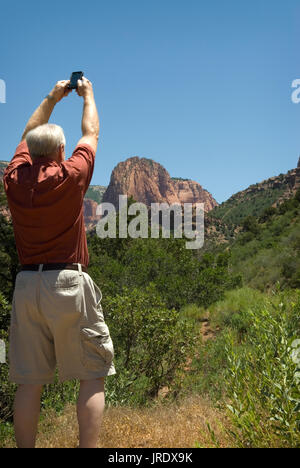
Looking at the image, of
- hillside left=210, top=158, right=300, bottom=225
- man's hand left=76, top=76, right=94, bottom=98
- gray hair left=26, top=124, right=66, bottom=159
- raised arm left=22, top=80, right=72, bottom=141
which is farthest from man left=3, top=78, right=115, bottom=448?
hillside left=210, top=158, right=300, bottom=225

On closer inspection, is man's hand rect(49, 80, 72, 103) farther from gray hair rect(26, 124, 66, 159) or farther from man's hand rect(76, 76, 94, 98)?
gray hair rect(26, 124, 66, 159)

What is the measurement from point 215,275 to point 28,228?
11325 millimetres

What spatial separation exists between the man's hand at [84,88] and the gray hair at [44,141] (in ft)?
1.17

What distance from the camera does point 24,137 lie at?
7.35 ft

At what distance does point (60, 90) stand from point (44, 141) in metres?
0.48

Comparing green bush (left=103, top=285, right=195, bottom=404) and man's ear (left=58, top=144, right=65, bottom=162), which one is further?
green bush (left=103, top=285, right=195, bottom=404)

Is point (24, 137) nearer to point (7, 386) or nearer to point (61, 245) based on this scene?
point (61, 245)

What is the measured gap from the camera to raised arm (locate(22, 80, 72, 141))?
2.25 meters

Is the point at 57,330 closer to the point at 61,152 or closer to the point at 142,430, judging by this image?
the point at 61,152

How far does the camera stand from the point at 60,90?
2.32 m

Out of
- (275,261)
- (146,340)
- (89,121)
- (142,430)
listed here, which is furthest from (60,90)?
(275,261)

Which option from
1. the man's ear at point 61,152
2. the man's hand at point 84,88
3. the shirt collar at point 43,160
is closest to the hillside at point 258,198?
the man's hand at point 84,88

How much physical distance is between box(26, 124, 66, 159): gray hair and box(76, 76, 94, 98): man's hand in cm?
36
